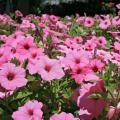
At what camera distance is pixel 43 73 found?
2125mm

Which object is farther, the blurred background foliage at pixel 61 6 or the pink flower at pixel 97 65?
the blurred background foliage at pixel 61 6

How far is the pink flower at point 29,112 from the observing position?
1.96 meters

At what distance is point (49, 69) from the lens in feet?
7.13

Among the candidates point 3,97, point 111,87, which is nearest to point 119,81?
point 111,87

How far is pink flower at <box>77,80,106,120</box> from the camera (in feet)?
6.53

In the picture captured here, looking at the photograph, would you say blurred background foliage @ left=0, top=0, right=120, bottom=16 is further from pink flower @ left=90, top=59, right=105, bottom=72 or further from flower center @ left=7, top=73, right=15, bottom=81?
flower center @ left=7, top=73, right=15, bottom=81

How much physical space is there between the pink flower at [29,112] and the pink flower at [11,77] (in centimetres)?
10

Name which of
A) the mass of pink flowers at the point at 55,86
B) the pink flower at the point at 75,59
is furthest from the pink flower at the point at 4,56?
the pink flower at the point at 75,59

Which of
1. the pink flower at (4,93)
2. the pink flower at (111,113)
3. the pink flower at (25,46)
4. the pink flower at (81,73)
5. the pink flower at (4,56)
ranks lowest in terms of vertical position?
the pink flower at (111,113)

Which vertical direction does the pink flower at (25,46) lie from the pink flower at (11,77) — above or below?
above

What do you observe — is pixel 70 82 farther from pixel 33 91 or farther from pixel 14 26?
pixel 14 26

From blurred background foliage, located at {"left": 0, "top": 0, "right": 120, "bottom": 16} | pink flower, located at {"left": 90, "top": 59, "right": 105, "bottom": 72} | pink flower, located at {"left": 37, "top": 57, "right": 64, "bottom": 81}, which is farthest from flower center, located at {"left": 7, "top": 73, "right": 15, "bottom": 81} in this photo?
blurred background foliage, located at {"left": 0, "top": 0, "right": 120, "bottom": 16}

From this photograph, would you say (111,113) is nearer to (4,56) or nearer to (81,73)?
(81,73)

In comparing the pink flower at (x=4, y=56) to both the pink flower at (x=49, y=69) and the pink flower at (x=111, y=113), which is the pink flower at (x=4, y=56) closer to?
the pink flower at (x=49, y=69)
